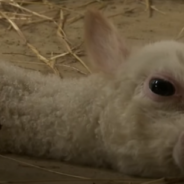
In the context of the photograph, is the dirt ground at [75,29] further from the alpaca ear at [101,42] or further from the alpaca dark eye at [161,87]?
the alpaca dark eye at [161,87]

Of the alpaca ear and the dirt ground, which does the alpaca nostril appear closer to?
the alpaca ear

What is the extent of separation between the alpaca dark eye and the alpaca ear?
0.21m

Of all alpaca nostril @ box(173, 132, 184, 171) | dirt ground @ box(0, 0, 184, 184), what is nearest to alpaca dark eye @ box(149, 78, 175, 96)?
alpaca nostril @ box(173, 132, 184, 171)

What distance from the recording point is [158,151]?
2055 mm

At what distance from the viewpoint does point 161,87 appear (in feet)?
6.95

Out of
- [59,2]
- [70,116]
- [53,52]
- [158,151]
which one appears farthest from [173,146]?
[59,2]

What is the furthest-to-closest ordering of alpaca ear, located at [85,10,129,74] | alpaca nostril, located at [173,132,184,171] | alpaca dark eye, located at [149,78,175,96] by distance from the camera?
alpaca ear, located at [85,10,129,74] → alpaca dark eye, located at [149,78,175,96] → alpaca nostril, located at [173,132,184,171]

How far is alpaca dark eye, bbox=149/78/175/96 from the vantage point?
2092 mm

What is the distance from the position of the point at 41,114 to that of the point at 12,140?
14 centimetres

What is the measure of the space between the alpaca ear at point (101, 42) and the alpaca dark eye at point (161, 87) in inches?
8.3

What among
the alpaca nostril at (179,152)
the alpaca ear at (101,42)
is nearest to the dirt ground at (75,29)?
the alpaca ear at (101,42)

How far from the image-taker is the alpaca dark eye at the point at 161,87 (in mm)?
2092

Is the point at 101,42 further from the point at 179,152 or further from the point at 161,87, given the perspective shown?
the point at 179,152

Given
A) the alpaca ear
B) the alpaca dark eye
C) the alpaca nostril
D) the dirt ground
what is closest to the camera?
the alpaca nostril
